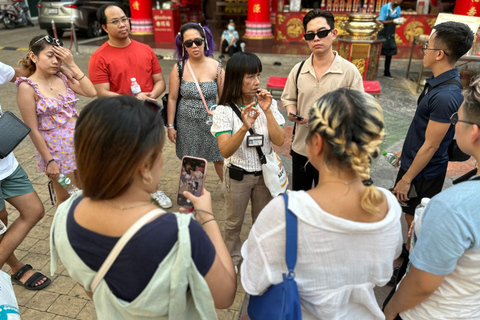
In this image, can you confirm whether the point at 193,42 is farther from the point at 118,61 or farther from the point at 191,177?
the point at 191,177

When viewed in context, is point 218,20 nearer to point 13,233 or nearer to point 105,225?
point 13,233

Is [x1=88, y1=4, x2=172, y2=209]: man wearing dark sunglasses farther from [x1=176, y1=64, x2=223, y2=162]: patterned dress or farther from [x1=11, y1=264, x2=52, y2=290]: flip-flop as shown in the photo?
[x1=11, y1=264, x2=52, y2=290]: flip-flop

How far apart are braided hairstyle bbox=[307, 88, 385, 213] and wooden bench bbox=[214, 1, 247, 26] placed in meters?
12.6

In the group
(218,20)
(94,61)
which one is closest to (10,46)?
(218,20)

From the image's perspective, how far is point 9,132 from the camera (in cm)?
235

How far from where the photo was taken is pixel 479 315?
1.41 m

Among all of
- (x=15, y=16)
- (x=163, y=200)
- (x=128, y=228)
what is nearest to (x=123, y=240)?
(x=128, y=228)

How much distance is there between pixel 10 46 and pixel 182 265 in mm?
13425

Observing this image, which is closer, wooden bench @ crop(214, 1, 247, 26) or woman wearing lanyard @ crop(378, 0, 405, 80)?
woman wearing lanyard @ crop(378, 0, 405, 80)

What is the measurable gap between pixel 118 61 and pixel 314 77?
1.79m

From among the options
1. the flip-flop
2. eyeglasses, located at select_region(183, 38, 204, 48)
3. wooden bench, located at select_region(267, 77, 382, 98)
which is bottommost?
the flip-flop

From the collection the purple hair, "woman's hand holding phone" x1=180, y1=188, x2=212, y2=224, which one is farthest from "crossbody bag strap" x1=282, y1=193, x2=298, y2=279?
the purple hair

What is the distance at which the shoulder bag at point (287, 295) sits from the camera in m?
1.18

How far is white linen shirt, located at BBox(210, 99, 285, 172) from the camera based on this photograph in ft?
7.63
